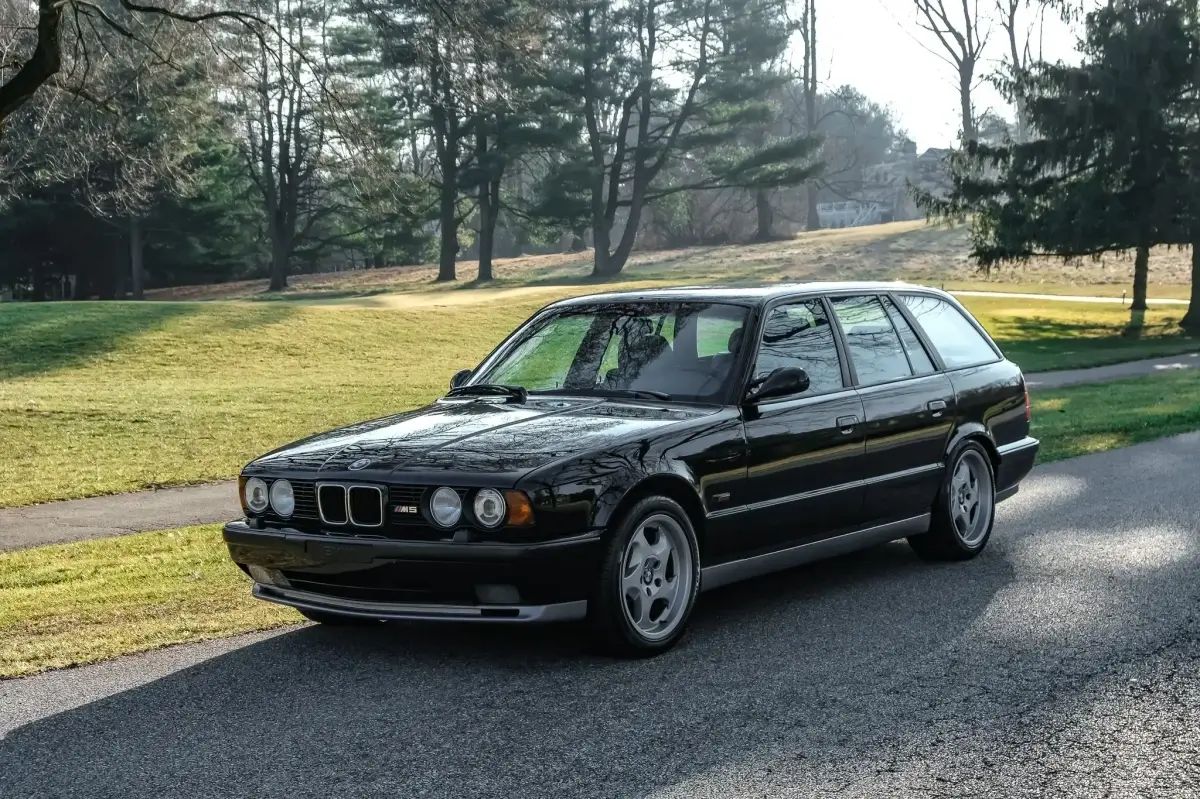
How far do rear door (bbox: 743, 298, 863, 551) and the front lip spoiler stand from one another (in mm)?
1197

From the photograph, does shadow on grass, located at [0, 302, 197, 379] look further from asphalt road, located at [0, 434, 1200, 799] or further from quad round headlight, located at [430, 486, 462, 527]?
quad round headlight, located at [430, 486, 462, 527]

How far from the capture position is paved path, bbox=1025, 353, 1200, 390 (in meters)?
24.9

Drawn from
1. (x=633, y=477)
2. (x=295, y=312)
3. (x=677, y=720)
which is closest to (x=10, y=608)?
(x=633, y=477)

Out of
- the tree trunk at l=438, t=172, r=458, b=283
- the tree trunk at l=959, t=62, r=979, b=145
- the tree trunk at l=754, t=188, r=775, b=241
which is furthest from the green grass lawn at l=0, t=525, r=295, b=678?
the tree trunk at l=754, t=188, r=775, b=241

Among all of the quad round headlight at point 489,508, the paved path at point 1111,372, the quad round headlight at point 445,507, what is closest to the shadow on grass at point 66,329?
the paved path at point 1111,372

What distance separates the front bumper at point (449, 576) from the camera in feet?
19.0

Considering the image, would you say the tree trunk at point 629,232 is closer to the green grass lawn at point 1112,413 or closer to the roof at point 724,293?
the green grass lawn at point 1112,413

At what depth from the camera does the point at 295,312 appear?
32.7 m

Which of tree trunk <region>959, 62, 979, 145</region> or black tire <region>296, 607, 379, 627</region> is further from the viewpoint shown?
tree trunk <region>959, 62, 979, 145</region>

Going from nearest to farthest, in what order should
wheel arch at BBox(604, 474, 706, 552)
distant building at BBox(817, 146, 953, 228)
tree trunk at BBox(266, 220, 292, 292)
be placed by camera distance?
wheel arch at BBox(604, 474, 706, 552) < tree trunk at BBox(266, 220, 292, 292) < distant building at BBox(817, 146, 953, 228)

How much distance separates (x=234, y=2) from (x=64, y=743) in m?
16.1

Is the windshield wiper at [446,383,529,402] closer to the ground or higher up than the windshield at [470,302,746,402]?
closer to the ground

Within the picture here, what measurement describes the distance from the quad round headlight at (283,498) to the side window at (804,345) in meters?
2.28

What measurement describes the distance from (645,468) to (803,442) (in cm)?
125
